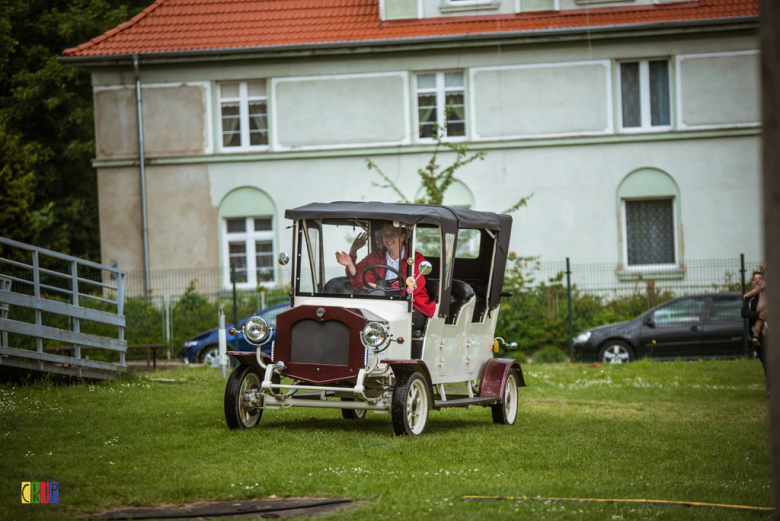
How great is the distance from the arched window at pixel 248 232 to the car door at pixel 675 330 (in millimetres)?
11649

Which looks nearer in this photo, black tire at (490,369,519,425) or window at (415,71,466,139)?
black tire at (490,369,519,425)

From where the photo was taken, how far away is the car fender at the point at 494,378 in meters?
10.8

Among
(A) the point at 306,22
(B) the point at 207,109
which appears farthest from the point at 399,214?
(A) the point at 306,22

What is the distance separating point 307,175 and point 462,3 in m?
6.79

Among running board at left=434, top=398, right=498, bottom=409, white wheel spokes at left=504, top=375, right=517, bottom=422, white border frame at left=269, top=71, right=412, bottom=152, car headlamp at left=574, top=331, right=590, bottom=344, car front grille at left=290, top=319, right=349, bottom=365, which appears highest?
white border frame at left=269, top=71, right=412, bottom=152

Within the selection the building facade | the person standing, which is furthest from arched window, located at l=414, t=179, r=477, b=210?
the person standing

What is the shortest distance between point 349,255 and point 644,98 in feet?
60.8

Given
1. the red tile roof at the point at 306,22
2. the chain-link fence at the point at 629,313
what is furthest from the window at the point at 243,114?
the chain-link fence at the point at 629,313

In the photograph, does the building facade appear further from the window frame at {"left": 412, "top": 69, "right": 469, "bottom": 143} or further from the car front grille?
the car front grille

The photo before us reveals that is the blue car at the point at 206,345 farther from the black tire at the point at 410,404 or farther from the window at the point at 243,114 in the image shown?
the black tire at the point at 410,404

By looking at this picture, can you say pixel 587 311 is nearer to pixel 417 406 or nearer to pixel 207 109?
pixel 207 109

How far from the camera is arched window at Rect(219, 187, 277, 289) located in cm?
2694

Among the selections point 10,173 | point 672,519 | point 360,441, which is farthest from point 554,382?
point 10,173

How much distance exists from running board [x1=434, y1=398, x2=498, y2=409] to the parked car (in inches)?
392
